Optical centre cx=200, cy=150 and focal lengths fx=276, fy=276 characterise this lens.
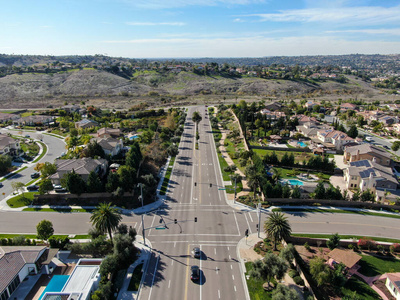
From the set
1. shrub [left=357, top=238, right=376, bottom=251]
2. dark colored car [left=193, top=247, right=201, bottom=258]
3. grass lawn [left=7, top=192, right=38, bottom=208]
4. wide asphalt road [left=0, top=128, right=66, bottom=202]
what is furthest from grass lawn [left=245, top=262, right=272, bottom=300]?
wide asphalt road [left=0, top=128, right=66, bottom=202]

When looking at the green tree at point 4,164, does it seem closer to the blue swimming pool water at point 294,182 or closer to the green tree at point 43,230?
the green tree at point 43,230

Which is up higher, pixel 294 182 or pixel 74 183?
A: pixel 74 183

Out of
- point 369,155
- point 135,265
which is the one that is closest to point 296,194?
point 369,155

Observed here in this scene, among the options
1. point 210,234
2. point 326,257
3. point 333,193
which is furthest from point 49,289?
point 333,193

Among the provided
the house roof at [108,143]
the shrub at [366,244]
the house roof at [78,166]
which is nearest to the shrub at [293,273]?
Result: the shrub at [366,244]

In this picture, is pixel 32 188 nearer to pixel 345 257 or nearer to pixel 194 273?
pixel 194 273

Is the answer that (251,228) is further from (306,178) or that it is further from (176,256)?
(306,178)
